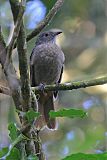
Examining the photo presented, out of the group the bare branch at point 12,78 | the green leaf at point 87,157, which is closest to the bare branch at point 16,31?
the bare branch at point 12,78

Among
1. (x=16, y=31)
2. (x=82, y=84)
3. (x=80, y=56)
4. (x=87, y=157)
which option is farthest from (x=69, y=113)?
(x=80, y=56)

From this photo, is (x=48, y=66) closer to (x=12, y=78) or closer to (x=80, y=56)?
(x=80, y=56)

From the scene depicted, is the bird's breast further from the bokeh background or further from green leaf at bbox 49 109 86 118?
green leaf at bbox 49 109 86 118

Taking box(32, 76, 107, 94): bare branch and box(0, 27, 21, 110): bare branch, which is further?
box(32, 76, 107, 94): bare branch

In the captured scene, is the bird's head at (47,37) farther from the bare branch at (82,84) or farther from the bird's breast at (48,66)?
the bare branch at (82,84)

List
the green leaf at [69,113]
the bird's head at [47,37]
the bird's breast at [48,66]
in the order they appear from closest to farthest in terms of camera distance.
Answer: the green leaf at [69,113] < the bird's breast at [48,66] < the bird's head at [47,37]

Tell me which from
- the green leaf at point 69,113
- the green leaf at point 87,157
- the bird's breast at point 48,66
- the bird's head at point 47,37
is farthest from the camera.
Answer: the bird's head at point 47,37

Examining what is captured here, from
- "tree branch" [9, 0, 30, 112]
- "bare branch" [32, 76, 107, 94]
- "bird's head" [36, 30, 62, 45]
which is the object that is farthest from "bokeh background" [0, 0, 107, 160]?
"tree branch" [9, 0, 30, 112]

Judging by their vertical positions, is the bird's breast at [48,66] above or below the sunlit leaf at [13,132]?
below

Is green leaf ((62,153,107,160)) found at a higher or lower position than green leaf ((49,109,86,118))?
lower

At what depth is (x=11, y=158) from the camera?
61.2 inches

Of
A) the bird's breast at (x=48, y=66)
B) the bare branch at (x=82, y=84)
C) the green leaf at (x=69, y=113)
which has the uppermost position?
the green leaf at (x=69, y=113)

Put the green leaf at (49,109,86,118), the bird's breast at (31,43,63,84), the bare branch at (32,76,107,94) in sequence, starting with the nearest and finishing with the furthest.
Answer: the green leaf at (49,109,86,118)
the bare branch at (32,76,107,94)
the bird's breast at (31,43,63,84)

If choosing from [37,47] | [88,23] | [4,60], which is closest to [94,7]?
[88,23]
